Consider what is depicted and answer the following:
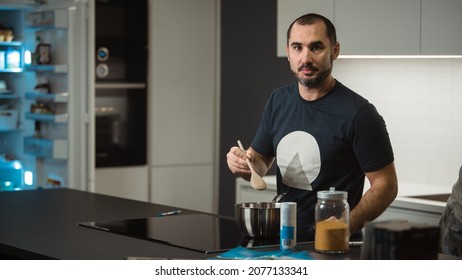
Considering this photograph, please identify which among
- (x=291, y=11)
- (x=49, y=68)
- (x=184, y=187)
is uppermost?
(x=291, y=11)

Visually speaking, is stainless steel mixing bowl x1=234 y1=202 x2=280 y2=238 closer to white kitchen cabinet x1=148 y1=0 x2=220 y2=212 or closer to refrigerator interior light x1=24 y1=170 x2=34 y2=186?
white kitchen cabinet x1=148 y1=0 x2=220 y2=212

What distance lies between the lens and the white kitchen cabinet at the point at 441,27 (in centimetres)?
401

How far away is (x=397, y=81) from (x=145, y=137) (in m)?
1.89

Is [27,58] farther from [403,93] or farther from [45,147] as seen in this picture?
[403,93]

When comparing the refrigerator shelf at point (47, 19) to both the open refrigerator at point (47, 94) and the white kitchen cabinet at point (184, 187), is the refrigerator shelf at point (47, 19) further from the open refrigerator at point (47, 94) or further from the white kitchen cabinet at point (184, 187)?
the white kitchen cabinet at point (184, 187)

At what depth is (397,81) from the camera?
15.4 ft

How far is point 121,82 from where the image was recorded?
5.73 m

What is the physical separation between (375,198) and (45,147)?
3343 mm

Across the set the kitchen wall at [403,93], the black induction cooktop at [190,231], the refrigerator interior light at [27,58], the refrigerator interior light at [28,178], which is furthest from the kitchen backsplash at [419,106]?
the refrigerator interior light at [28,178]

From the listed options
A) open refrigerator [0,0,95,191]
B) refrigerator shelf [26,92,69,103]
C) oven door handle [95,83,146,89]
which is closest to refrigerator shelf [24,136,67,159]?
open refrigerator [0,0,95,191]

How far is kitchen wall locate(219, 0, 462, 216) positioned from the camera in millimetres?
4461

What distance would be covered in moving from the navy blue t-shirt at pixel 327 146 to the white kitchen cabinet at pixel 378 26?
1396 mm

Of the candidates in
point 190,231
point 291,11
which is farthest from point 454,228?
point 291,11

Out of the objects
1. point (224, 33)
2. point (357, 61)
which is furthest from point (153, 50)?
point (357, 61)
